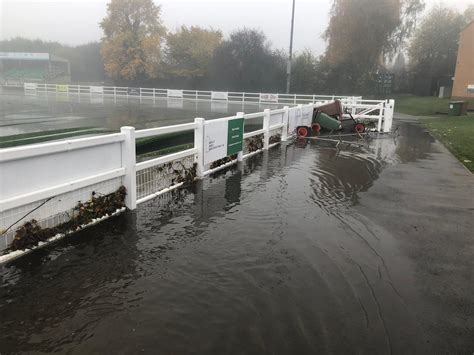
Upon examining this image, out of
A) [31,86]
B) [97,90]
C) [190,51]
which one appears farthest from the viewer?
[190,51]

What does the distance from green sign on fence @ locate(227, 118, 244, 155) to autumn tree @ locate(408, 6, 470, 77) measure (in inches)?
2067

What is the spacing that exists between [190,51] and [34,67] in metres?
47.4

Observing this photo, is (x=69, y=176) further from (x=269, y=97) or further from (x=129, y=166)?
(x=269, y=97)

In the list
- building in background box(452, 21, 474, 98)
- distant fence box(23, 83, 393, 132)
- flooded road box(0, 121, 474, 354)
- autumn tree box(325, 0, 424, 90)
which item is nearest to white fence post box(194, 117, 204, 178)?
flooded road box(0, 121, 474, 354)

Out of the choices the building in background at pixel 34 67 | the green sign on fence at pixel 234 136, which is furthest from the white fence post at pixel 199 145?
the building in background at pixel 34 67

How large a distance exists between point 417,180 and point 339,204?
10.1ft

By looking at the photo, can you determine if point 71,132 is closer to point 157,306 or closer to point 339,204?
point 339,204

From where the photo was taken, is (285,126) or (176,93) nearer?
(285,126)

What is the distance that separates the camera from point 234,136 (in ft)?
34.0

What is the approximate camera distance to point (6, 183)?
4566 millimetres

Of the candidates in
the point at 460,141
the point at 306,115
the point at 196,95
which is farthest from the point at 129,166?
the point at 196,95

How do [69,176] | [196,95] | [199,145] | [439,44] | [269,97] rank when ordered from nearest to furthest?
[69,176]
[199,145]
[269,97]
[196,95]
[439,44]

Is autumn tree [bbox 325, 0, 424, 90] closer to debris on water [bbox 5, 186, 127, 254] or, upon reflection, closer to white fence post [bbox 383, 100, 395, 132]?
white fence post [bbox 383, 100, 395, 132]

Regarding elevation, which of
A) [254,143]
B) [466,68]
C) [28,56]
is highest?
[28,56]
